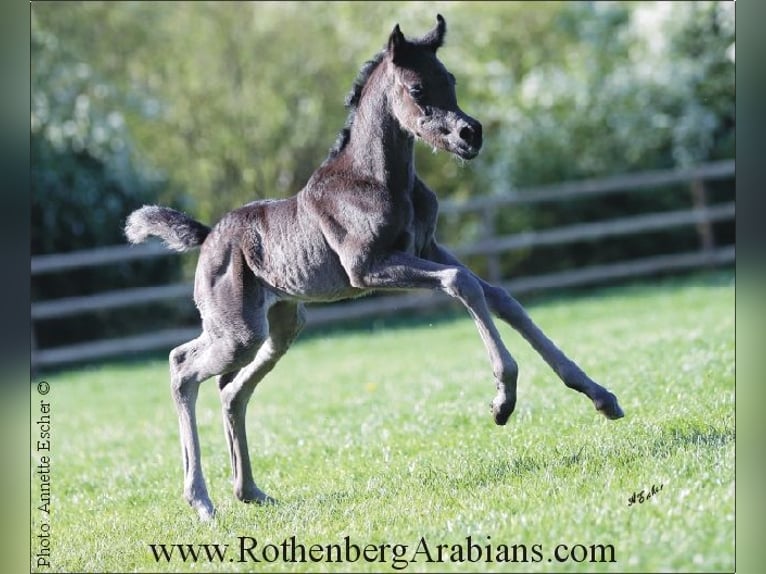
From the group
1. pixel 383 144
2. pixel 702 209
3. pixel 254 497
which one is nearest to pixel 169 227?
pixel 383 144

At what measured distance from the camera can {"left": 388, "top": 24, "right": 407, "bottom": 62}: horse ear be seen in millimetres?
4828

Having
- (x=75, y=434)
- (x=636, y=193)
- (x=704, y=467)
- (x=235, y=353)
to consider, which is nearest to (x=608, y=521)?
(x=704, y=467)

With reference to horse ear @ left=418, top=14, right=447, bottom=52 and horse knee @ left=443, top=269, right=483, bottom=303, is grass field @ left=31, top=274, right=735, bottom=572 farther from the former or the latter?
horse ear @ left=418, top=14, right=447, bottom=52

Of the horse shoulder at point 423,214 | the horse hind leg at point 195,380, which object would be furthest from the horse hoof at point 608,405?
the horse hind leg at point 195,380

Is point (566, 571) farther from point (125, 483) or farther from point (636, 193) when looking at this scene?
point (636, 193)

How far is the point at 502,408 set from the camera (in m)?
4.62

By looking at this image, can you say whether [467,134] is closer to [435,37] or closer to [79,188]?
[435,37]

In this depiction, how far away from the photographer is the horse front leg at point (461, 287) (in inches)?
182

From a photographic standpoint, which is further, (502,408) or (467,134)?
(467,134)

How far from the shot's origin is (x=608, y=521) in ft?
13.7

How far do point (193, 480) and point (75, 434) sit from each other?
4146mm

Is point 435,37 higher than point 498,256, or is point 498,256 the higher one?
point 435,37

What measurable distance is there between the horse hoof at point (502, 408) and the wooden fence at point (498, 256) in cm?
887

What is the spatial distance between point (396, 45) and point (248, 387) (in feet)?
6.28
